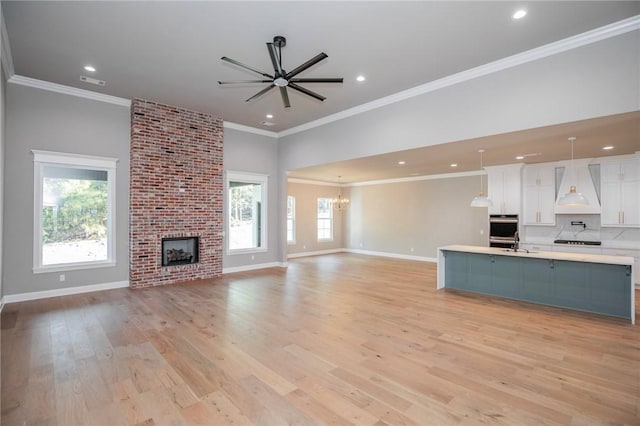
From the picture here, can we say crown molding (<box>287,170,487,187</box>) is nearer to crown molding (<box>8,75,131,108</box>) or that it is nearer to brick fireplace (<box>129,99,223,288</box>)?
brick fireplace (<box>129,99,223,288</box>)

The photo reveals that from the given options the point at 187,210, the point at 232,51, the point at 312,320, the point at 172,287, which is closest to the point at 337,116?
the point at 232,51

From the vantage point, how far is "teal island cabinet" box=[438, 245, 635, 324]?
14.9 feet

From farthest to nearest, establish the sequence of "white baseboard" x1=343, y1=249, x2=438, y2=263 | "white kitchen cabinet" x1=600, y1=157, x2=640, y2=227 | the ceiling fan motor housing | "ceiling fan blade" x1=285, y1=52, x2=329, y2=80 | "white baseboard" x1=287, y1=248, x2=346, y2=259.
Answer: "white baseboard" x1=287, y1=248, x2=346, y2=259 < "white baseboard" x1=343, y1=249, x2=438, y2=263 < "white kitchen cabinet" x1=600, y1=157, x2=640, y2=227 < the ceiling fan motor housing < "ceiling fan blade" x1=285, y1=52, x2=329, y2=80

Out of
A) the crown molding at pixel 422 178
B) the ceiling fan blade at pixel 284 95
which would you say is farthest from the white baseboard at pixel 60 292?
the crown molding at pixel 422 178

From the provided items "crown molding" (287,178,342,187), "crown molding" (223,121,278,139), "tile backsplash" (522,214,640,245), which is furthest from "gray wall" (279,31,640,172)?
"crown molding" (287,178,342,187)

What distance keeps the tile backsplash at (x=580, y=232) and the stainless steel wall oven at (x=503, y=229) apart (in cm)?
41

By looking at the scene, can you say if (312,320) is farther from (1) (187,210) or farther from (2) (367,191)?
(2) (367,191)

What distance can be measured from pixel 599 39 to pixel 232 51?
4774 millimetres

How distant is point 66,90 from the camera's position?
5.68 metres

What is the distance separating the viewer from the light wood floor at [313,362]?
7.70 feet

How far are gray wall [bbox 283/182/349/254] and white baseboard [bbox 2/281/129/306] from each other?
224 inches

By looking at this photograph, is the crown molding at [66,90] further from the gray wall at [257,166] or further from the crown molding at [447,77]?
the gray wall at [257,166]

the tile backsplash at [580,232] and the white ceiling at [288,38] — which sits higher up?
the white ceiling at [288,38]

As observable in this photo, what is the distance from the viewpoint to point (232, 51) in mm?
4344
